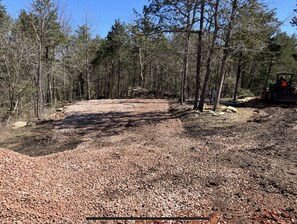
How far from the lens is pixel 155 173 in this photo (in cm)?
524

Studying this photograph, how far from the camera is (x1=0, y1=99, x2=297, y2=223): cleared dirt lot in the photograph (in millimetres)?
3818

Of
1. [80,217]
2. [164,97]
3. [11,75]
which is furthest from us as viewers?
[164,97]

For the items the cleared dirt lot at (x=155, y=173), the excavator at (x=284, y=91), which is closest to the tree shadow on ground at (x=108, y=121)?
the cleared dirt lot at (x=155, y=173)

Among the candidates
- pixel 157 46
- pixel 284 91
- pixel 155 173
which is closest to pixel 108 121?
pixel 155 173

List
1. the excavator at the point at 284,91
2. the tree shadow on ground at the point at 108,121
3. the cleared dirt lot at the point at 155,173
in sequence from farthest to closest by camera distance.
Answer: the excavator at the point at 284,91 < the tree shadow on ground at the point at 108,121 < the cleared dirt lot at the point at 155,173

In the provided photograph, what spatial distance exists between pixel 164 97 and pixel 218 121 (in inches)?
406

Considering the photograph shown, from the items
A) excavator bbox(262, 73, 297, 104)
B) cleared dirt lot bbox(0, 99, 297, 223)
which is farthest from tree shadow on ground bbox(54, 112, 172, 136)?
excavator bbox(262, 73, 297, 104)

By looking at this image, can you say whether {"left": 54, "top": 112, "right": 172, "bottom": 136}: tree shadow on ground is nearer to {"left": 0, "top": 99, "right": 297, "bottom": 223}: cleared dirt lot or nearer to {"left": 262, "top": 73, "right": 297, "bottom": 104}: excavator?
{"left": 0, "top": 99, "right": 297, "bottom": 223}: cleared dirt lot

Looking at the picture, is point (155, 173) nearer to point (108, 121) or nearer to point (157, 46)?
point (108, 121)

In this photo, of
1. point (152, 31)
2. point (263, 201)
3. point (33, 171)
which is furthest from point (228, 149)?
point (152, 31)

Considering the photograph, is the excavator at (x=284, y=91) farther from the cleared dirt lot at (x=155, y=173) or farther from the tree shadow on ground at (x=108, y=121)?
the tree shadow on ground at (x=108, y=121)

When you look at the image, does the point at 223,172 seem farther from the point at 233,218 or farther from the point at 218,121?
the point at 218,121

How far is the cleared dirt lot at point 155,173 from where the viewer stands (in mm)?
3818

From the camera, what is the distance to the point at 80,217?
3.63 meters
